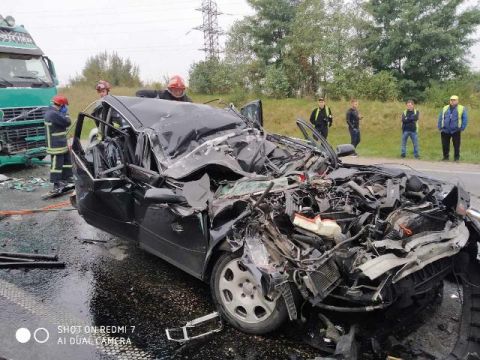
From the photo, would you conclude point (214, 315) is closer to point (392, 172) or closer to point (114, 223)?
point (114, 223)

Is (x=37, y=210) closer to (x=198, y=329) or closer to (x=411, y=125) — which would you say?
(x=198, y=329)

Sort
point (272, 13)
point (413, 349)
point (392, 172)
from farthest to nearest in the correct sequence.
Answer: point (272, 13)
point (392, 172)
point (413, 349)

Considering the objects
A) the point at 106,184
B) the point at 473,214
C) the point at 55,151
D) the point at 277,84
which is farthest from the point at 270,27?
the point at 473,214

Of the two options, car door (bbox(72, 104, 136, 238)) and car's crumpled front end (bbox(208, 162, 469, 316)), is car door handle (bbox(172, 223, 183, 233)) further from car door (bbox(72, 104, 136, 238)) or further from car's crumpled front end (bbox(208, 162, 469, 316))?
car door (bbox(72, 104, 136, 238))

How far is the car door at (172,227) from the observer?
123 inches

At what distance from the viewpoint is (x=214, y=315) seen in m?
3.11

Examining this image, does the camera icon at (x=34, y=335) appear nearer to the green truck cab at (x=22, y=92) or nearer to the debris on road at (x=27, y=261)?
the debris on road at (x=27, y=261)

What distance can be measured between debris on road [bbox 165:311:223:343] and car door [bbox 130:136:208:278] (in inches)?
13.0

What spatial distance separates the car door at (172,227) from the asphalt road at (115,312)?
0.39 m

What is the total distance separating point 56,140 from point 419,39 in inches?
861

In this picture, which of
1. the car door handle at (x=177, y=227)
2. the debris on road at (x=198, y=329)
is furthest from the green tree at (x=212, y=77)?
the debris on road at (x=198, y=329)

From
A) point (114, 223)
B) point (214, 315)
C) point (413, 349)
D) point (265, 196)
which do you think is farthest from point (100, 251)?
point (413, 349)

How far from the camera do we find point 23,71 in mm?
8906

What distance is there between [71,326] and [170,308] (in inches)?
29.2
